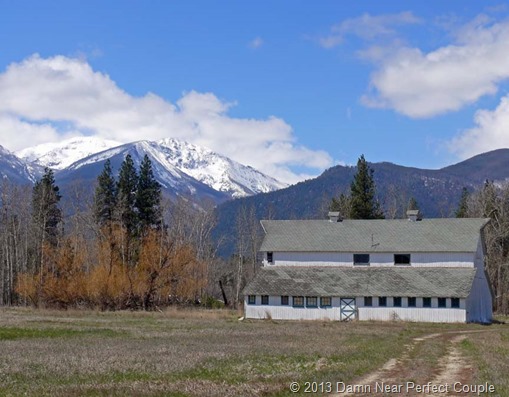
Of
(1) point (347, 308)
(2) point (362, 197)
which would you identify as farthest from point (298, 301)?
(2) point (362, 197)

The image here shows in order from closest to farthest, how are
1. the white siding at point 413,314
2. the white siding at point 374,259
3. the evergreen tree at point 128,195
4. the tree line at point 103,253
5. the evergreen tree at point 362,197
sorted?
the white siding at point 413,314 < the white siding at point 374,259 < the tree line at point 103,253 < the evergreen tree at point 128,195 < the evergreen tree at point 362,197

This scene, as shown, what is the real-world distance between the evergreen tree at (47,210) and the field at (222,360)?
44378 mm

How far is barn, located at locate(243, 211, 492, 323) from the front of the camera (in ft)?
223

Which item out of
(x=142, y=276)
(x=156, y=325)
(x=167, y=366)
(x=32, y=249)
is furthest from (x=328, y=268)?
(x=167, y=366)

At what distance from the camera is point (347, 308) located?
69.5 m

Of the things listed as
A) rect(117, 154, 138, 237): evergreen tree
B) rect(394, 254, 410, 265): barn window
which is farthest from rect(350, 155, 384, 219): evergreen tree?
rect(117, 154, 138, 237): evergreen tree

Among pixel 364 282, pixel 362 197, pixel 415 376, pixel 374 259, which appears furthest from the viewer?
pixel 362 197

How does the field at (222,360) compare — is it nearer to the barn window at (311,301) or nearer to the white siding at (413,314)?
the white siding at (413,314)

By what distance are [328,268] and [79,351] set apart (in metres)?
44.9

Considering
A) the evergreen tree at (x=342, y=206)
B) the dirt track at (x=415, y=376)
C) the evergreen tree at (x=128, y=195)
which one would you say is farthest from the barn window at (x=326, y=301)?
the evergreen tree at (x=342, y=206)

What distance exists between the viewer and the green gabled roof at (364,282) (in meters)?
68.1

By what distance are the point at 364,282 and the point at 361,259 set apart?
4.56 meters

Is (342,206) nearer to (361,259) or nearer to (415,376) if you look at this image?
(361,259)

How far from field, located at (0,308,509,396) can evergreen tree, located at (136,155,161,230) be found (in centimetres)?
4782
